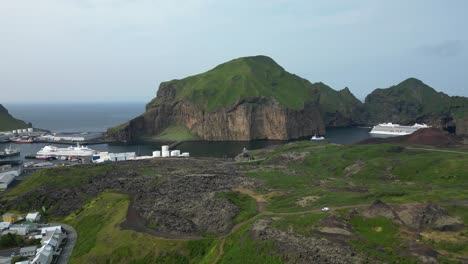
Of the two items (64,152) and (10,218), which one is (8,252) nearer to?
(10,218)

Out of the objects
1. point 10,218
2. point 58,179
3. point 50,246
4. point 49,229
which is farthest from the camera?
point 58,179

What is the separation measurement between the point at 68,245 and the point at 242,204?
32003 mm

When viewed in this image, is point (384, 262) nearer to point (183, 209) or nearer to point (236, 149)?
point (183, 209)

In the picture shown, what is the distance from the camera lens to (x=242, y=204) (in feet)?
241

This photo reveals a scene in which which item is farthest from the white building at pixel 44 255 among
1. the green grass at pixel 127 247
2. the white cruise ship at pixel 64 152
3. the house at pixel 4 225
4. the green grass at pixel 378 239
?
the white cruise ship at pixel 64 152

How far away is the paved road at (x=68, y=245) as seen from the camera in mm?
62303

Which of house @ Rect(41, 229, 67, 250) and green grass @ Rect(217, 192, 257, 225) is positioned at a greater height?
green grass @ Rect(217, 192, 257, 225)

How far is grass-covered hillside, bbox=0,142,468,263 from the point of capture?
4894 cm

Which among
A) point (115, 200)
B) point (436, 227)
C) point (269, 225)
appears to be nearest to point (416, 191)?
point (436, 227)

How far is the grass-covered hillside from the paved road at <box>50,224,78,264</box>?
146 centimetres

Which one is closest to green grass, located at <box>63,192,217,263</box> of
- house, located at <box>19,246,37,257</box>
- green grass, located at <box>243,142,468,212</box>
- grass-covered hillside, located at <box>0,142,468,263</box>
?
grass-covered hillside, located at <box>0,142,468,263</box>

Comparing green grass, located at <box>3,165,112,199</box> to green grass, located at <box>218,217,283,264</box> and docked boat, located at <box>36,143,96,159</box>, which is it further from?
green grass, located at <box>218,217,283,264</box>

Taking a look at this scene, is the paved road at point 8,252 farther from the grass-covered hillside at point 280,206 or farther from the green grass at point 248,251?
the green grass at point 248,251

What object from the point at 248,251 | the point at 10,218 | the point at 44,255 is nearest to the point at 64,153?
the point at 10,218
